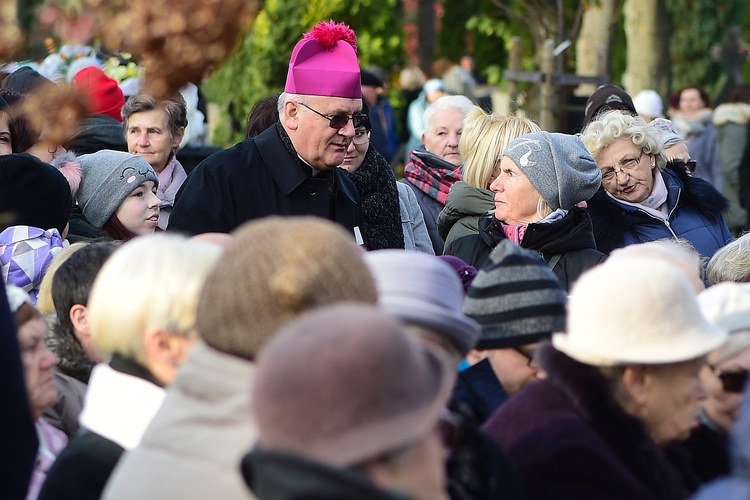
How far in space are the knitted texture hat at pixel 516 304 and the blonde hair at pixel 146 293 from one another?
0.89 meters

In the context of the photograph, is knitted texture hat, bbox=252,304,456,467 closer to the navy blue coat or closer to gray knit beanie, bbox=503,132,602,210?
gray knit beanie, bbox=503,132,602,210

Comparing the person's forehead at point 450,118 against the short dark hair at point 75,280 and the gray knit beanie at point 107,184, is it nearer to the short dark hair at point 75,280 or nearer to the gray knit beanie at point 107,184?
the gray knit beanie at point 107,184

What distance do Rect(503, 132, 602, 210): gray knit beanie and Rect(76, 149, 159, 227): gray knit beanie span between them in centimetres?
181

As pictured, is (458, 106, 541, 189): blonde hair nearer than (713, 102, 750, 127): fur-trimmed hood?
Yes

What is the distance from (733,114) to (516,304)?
31.3 feet

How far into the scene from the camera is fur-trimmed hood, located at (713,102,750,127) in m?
12.1

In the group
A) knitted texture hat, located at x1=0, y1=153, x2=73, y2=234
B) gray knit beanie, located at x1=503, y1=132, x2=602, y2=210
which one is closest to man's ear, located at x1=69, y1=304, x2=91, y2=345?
knitted texture hat, located at x1=0, y1=153, x2=73, y2=234

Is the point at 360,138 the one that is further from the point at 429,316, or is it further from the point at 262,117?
the point at 429,316

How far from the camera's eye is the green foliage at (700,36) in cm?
2298

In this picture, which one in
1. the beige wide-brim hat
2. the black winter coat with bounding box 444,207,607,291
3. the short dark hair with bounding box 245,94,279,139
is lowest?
the black winter coat with bounding box 444,207,607,291

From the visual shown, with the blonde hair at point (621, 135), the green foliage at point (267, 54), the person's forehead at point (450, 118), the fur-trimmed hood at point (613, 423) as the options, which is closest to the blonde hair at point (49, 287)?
the fur-trimmed hood at point (613, 423)

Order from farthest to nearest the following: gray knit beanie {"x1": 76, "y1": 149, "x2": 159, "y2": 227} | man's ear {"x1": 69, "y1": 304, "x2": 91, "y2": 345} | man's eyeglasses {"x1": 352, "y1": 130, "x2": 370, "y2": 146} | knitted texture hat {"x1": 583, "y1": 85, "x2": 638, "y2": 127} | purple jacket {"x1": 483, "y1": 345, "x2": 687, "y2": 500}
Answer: knitted texture hat {"x1": 583, "y1": 85, "x2": 638, "y2": 127} → man's eyeglasses {"x1": 352, "y1": 130, "x2": 370, "y2": 146} → gray knit beanie {"x1": 76, "y1": 149, "x2": 159, "y2": 227} → man's ear {"x1": 69, "y1": 304, "x2": 91, "y2": 345} → purple jacket {"x1": 483, "y1": 345, "x2": 687, "y2": 500}

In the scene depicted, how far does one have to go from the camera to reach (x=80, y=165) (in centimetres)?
588

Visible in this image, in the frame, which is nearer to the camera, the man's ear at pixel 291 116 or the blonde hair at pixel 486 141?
the man's ear at pixel 291 116
